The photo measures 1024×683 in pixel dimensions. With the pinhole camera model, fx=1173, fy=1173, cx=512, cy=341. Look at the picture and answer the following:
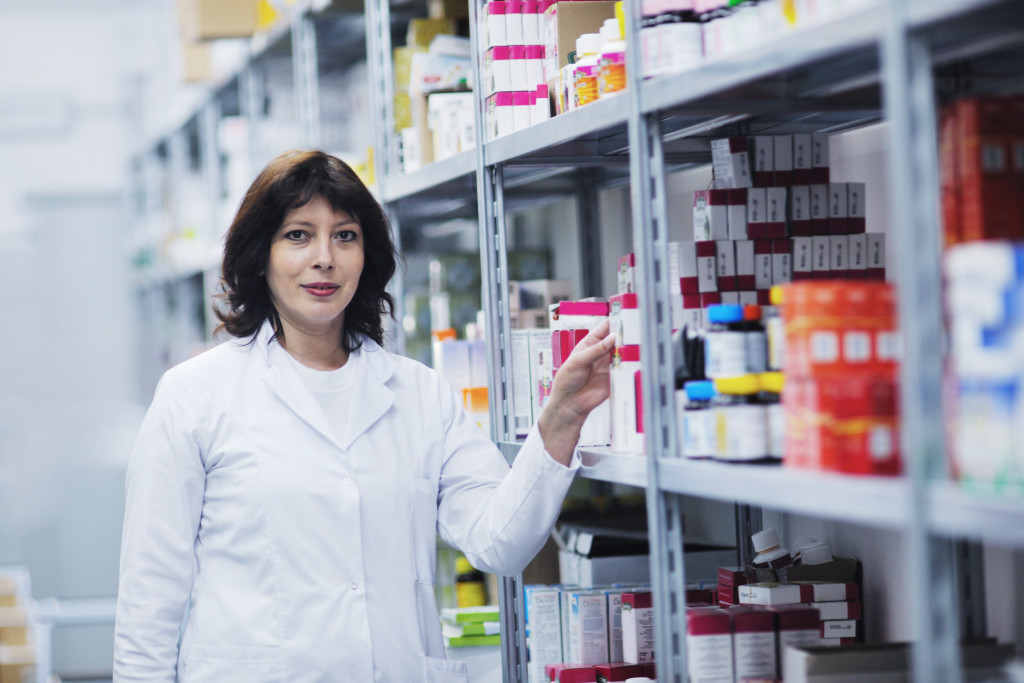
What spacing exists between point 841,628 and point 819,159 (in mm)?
832

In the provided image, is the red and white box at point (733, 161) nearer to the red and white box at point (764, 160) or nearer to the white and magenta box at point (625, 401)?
the red and white box at point (764, 160)

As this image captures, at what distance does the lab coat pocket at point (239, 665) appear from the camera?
7.14 feet

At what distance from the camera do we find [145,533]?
7.23ft

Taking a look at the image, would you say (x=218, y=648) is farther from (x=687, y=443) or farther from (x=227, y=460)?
(x=687, y=443)

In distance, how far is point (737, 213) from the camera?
6.47 feet

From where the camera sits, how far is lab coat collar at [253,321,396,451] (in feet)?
7.52

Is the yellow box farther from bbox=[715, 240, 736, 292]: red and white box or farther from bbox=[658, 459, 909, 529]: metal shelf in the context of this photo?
bbox=[658, 459, 909, 529]: metal shelf

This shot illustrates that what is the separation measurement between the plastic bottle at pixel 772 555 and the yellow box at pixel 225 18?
3.26 m

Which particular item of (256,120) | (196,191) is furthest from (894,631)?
(196,191)

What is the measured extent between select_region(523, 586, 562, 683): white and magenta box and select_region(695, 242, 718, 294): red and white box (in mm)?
905

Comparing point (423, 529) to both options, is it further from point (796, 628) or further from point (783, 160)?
point (783, 160)

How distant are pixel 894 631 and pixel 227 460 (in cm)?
131

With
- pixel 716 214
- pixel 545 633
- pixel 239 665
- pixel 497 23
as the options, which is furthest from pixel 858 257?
pixel 239 665

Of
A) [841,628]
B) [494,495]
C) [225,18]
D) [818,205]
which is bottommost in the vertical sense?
[841,628]
